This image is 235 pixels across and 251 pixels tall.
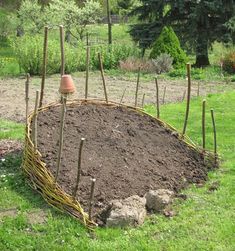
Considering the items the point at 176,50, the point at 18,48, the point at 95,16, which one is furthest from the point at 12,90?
the point at 95,16

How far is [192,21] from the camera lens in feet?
63.3

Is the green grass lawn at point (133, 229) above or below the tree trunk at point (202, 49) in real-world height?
below

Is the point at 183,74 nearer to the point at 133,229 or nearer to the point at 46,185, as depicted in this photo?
the point at 46,185

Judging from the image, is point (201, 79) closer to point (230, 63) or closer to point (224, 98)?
point (230, 63)

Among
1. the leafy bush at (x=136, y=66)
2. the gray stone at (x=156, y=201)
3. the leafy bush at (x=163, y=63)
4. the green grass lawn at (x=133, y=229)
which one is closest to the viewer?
the green grass lawn at (x=133, y=229)

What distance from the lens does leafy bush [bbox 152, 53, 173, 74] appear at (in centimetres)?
1619

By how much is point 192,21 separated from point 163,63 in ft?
12.7

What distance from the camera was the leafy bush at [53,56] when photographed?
50.3 ft

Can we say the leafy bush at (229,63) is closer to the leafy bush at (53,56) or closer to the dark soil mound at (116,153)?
the leafy bush at (53,56)

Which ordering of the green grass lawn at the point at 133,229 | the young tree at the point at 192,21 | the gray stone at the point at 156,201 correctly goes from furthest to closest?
the young tree at the point at 192,21
the gray stone at the point at 156,201
the green grass lawn at the point at 133,229

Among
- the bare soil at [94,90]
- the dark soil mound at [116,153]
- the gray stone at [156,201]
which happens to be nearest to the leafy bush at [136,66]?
the bare soil at [94,90]

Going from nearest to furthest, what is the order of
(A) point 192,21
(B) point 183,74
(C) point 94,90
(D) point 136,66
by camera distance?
(C) point 94,90, (B) point 183,74, (D) point 136,66, (A) point 192,21

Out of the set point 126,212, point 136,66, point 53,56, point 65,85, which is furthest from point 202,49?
point 126,212

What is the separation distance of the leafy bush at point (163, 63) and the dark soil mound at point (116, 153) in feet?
32.4
